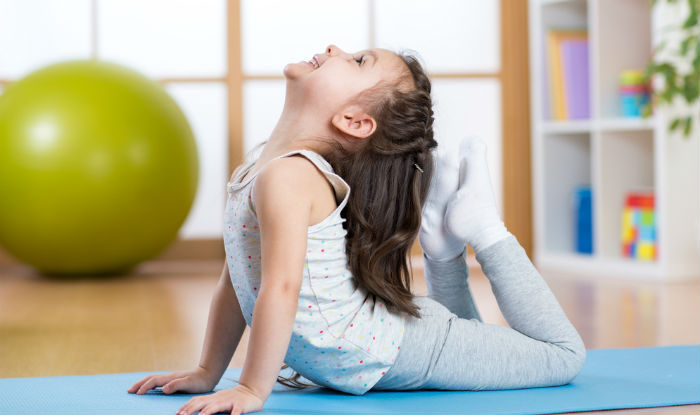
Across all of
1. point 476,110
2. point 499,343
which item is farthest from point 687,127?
point 499,343

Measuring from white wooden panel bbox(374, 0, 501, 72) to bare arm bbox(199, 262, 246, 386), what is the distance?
2392mm

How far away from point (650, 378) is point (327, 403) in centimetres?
51

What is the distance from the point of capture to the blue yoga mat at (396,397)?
3.86 ft

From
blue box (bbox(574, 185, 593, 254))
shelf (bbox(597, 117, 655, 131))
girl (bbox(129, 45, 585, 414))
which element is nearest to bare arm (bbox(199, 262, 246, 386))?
girl (bbox(129, 45, 585, 414))

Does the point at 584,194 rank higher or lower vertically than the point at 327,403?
higher

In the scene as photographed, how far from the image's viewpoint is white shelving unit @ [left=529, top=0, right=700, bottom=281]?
2.87 metres

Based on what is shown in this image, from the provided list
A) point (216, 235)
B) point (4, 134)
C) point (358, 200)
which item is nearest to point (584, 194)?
point (216, 235)

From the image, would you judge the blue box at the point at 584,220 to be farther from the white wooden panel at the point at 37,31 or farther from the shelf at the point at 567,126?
the white wooden panel at the point at 37,31

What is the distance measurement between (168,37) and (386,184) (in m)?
2.41

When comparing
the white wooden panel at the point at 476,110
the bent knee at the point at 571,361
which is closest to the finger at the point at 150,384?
the bent knee at the point at 571,361

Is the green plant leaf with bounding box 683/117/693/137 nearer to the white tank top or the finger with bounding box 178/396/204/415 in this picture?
the white tank top

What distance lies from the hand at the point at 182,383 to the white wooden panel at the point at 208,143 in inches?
87.4

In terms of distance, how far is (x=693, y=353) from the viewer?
5.26 ft

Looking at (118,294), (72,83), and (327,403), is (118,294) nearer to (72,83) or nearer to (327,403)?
(72,83)
